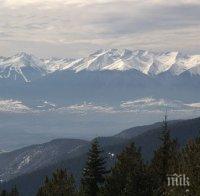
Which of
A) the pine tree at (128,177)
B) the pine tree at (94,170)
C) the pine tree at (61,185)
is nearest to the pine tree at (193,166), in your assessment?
the pine tree at (128,177)

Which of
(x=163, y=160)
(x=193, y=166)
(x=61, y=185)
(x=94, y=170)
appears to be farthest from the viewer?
(x=61, y=185)

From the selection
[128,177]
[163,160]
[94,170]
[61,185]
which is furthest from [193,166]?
[61,185]

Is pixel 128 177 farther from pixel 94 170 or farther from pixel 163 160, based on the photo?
pixel 163 160

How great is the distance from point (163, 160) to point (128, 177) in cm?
724

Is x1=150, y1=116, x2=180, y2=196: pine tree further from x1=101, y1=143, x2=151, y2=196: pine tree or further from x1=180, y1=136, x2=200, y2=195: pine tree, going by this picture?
x1=180, y1=136, x2=200, y2=195: pine tree

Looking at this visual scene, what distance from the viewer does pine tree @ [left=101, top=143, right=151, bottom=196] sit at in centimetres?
4993

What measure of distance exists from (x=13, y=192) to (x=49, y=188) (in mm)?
48985

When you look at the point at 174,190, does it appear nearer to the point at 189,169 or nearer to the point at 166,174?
the point at 189,169

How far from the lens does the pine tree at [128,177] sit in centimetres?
4993

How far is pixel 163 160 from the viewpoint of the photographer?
56.3 m

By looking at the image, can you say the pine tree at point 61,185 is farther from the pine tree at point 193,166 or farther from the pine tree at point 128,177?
the pine tree at point 193,166

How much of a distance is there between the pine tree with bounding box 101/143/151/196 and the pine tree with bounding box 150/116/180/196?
1139mm

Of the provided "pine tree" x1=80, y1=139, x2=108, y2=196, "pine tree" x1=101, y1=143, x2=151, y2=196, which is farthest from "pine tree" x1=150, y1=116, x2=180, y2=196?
"pine tree" x1=80, y1=139, x2=108, y2=196

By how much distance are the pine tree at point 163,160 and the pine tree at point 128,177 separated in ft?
3.74
